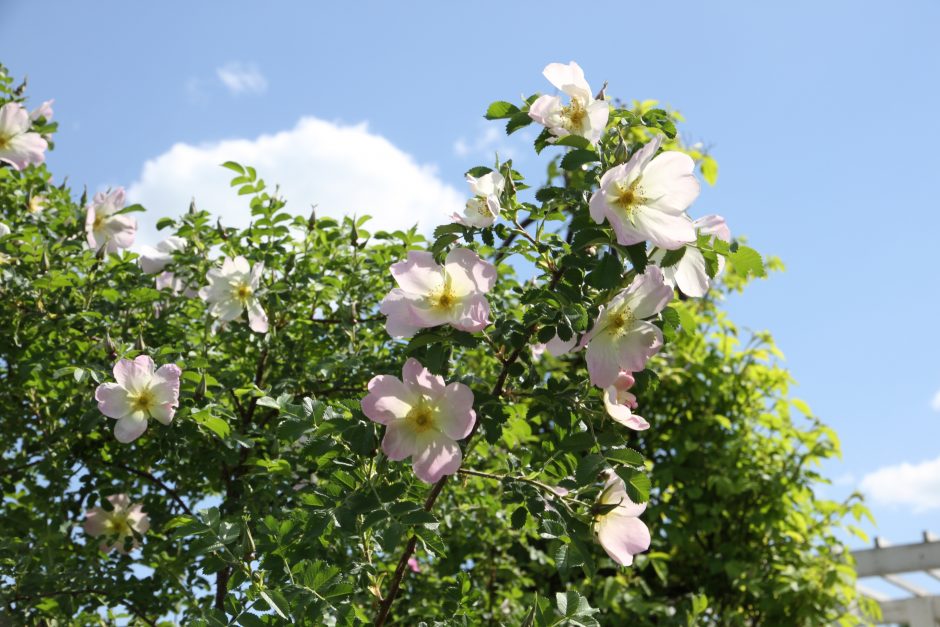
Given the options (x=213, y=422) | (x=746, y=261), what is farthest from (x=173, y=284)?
(x=746, y=261)

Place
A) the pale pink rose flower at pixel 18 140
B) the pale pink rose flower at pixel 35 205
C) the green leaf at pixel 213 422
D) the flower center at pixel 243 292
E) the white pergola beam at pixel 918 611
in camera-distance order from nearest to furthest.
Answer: the green leaf at pixel 213 422, the flower center at pixel 243 292, the pale pink rose flower at pixel 18 140, the pale pink rose flower at pixel 35 205, the white pergola beam at pixel 918 611

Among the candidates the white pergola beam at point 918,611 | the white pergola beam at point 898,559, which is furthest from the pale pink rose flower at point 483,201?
the white pergola beam at point 918,611

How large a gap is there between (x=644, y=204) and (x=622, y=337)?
0.71ft

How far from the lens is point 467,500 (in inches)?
109

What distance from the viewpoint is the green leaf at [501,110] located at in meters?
1.61

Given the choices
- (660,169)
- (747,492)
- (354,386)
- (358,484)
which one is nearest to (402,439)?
(358,484)

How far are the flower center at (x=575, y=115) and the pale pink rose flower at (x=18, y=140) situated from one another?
6.76ft

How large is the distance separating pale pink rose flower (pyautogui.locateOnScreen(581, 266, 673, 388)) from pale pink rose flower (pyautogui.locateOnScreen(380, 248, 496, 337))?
0.57 feet

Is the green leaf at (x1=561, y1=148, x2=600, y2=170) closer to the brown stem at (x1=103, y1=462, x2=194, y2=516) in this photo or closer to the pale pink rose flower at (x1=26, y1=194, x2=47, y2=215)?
the brown stem at (x1=103, y1=462, x2=194, y2=516)

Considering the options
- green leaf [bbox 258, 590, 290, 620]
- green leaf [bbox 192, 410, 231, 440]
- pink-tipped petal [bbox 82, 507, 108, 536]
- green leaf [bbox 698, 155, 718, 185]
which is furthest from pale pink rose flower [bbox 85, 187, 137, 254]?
green leaf [bbox 698, 155, 718, 185]

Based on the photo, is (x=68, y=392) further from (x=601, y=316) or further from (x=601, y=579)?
(x=601, y=579)

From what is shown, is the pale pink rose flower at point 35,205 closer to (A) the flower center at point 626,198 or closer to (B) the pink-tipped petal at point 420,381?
(B) the pink-tipped petal at point 420,381

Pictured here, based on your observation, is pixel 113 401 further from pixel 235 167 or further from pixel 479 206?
pixel 479 206

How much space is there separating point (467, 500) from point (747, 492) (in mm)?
1733
